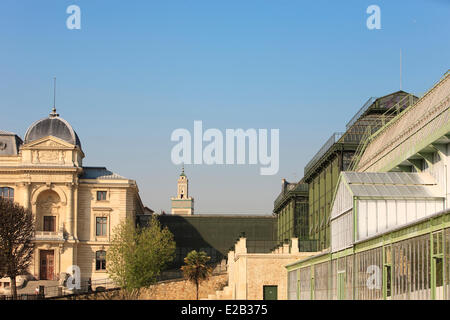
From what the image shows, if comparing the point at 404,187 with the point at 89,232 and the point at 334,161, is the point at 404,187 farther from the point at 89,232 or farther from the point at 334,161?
the point at 89,232

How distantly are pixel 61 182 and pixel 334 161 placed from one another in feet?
145

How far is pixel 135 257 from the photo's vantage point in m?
90.1

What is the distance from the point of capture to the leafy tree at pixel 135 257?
291 ft

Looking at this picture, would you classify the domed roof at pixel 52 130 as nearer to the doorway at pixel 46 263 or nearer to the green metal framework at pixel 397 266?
the doorway at pixel 46 263

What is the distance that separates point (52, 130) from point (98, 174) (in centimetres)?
826

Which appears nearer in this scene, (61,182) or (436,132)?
(436,132)

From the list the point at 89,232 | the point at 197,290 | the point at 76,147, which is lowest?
the point at 197,290

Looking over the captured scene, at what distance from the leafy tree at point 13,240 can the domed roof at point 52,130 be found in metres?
19.2

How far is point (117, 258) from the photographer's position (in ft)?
300

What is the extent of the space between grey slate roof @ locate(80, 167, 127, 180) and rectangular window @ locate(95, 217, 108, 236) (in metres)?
5.44

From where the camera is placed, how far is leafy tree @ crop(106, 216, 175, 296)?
88.7 m

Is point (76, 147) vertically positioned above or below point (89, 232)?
above
